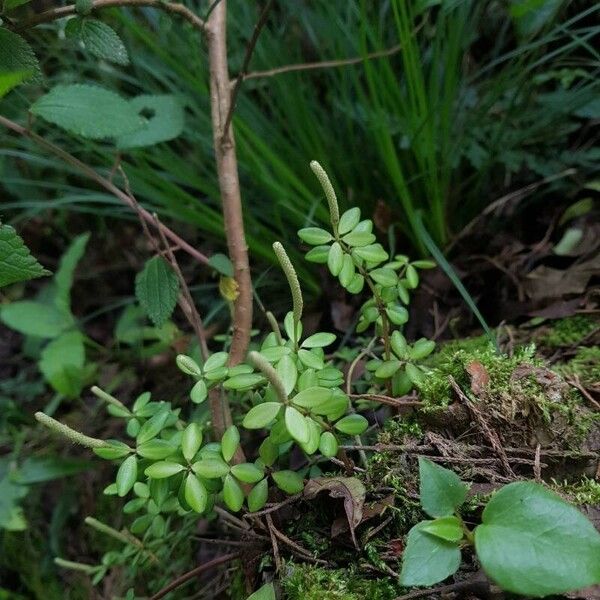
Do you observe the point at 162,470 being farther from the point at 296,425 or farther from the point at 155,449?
the point at 296,425

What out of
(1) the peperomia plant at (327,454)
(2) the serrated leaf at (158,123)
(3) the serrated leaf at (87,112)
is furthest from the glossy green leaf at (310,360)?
(2) the serrated leaf at (158,123)

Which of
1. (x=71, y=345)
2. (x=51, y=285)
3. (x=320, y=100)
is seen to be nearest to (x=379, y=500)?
(x=71, y=345)

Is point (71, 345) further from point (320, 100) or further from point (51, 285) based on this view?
point (320, 100)

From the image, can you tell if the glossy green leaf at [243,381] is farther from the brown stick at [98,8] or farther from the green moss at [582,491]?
the brown stick at [98,8]

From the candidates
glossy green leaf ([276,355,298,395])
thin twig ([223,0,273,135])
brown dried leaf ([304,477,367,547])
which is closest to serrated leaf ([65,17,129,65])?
thin twig ([223,0,273,135])

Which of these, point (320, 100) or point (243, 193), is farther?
point (320, 100)

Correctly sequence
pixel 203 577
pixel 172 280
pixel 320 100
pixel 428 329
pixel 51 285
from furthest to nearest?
1. pixel 51 285
2. pixel 320 100
3. pixel 428 329
4. pixel 203 577
5. pixel 172 280

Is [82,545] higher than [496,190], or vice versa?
[496,190]

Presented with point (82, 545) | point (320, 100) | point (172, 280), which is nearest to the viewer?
point (172, 280)
